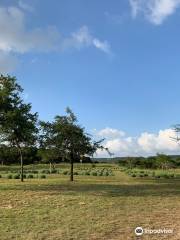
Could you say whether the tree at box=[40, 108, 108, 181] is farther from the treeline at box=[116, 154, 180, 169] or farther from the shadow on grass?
the treeline at box=[116, 154, 180, 169]

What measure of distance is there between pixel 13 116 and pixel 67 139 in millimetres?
12131

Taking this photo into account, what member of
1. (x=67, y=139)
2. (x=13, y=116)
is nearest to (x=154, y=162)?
(x=67, y=139)

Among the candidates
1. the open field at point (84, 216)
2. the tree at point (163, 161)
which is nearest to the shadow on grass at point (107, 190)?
the open field at point (84, 216)

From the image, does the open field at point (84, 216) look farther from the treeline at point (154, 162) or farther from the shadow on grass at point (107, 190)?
the treeline at point (154, 162)

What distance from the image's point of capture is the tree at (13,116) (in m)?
29.3

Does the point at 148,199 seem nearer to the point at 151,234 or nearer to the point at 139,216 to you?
the point at 139,216

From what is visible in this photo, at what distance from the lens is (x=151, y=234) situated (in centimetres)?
1264

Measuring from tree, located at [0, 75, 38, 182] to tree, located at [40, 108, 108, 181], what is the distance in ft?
13.6

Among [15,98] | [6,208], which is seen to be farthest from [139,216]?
[15,98]

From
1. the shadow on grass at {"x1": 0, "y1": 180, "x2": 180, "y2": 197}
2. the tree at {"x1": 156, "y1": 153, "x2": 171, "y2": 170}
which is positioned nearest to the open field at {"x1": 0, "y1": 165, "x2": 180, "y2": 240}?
the shadow on grass at {"x1": 0, "y1": 180, "x2": 180, "y2": 197}

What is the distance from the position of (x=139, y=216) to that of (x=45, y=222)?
3.36 metres

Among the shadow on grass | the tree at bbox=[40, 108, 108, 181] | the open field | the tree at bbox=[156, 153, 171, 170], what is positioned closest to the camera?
the open field

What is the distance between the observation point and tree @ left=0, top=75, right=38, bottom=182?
96.2ft

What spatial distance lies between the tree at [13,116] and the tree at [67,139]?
4.15m
